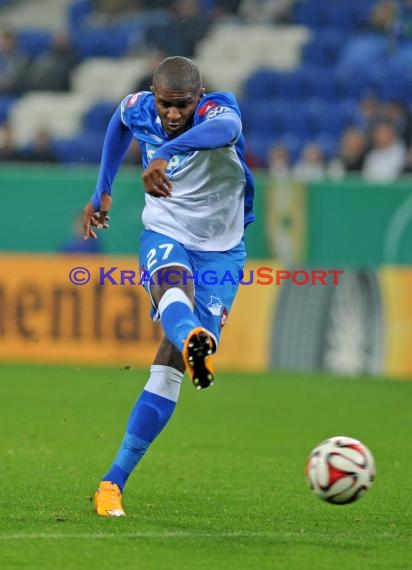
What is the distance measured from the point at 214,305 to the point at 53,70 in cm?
1558

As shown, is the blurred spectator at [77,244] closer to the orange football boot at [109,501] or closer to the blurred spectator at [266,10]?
the blurred spectator at [266,10]

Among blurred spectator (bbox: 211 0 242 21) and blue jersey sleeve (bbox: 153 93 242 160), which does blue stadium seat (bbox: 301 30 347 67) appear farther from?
blue jersey sleeve (bbox: 153 93 242 160)

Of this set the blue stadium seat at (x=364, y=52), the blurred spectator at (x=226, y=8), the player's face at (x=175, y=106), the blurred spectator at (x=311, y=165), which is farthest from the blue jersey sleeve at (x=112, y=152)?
the blurred spectator at (x=226, y=8)

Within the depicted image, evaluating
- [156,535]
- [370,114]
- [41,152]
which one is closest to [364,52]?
[370,114]

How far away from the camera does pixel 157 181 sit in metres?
6.20

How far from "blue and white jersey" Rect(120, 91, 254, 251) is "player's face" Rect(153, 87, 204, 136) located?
0.18 ft

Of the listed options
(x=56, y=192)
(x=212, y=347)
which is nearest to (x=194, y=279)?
(x=212, y=347)

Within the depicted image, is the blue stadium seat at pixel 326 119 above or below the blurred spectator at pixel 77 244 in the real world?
above

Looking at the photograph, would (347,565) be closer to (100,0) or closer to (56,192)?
(56,192)

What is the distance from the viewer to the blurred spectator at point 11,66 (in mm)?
21641

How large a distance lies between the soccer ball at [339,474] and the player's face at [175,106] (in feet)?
5.79

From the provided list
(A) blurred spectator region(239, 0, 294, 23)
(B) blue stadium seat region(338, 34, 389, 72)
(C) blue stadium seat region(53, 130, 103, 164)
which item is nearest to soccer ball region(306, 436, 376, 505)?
(C) blue stadium seat region(53, 130, 103, 164)

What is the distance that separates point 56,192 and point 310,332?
4.21 metres

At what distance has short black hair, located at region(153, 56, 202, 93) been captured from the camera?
6645 mm
